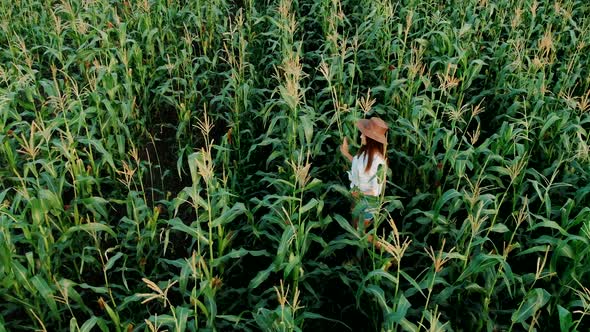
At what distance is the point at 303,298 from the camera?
364 centimetres

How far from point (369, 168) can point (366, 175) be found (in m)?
0.07

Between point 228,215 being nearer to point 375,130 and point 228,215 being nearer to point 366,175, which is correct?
point 366,175

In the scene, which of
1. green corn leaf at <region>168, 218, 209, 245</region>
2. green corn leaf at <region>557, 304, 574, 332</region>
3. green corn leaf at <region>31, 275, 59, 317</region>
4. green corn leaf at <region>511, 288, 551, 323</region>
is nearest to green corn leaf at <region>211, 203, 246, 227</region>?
green corn leaf at <region>168, 218, 209, 245</region>

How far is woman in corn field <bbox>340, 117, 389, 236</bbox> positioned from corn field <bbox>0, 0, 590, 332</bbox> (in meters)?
0.13

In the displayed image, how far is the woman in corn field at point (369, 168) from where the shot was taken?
11.9ft

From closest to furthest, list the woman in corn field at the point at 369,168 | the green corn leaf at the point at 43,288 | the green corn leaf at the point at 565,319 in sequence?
the green corn leaf at the point at 565,319 < the green corn leaf at the point at 43,288 < the woman in corn field at the point at 369,168

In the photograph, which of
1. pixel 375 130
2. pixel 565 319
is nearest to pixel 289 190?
pixel 375 130

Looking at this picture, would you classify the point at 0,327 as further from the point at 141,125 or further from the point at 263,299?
the point at 141,125

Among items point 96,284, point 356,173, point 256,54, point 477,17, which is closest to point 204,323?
point 96,284

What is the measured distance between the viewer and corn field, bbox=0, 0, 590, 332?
132 inches

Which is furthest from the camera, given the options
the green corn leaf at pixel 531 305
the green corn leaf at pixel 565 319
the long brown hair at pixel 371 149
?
the long brown hair at pixel 371 149

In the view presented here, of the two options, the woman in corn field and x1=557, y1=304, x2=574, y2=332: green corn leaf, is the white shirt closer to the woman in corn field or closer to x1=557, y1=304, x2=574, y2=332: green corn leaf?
the woman in corn field

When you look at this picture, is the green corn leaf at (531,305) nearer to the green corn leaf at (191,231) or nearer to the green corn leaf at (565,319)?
the green corn leaf at (565,319)

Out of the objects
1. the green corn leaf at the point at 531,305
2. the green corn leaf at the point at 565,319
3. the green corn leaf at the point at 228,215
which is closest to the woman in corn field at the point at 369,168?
the green corn leaf at the point at 228,215
